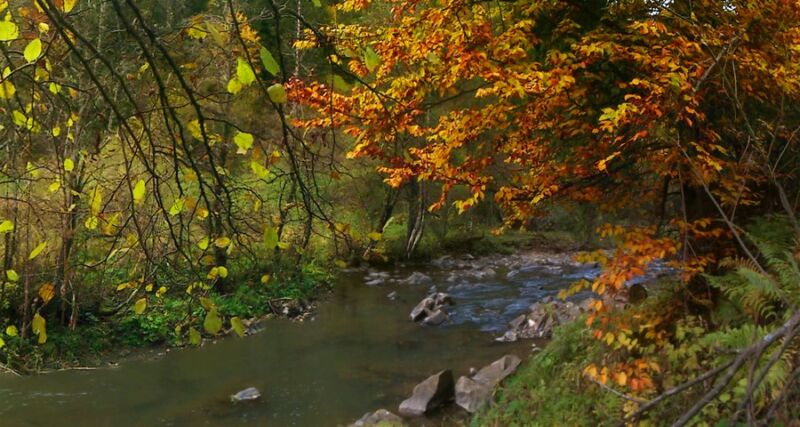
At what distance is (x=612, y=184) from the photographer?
711 centimetres

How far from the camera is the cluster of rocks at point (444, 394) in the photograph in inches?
346

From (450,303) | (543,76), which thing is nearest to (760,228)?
(543,76)

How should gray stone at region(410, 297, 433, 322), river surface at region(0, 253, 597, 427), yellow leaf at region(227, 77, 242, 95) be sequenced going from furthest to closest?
gray stone at region(410, 297, 433, 322) < river surface at region(0, 253, 597, 427) < yellow leaf at region(227, 77, 242, 95)

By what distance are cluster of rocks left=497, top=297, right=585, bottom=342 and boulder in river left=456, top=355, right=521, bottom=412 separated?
2.62 meters

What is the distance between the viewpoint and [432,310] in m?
14.7

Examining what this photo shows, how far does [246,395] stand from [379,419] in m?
2.29

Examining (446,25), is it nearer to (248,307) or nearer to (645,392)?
(645,392)

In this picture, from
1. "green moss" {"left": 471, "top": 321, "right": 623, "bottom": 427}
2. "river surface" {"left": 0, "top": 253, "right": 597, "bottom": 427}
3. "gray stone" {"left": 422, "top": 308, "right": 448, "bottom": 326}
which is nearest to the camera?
"green moss" {"left": 471, "top": 321, "right": 623, "bottom": 427}

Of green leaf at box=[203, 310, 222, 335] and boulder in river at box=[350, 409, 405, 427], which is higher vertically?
green leaf at box=[203, 310, 222, 335]

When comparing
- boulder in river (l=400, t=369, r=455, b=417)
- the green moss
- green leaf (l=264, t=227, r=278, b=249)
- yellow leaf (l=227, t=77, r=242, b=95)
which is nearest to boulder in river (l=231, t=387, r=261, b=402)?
boulder in river (l=400, t=369, r=455, b=417)

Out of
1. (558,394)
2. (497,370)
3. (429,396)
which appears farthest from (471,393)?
(558,394)

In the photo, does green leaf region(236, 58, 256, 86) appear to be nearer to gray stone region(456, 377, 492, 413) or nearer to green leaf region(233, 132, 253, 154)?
green leaf region(233, 132, 253, 154)

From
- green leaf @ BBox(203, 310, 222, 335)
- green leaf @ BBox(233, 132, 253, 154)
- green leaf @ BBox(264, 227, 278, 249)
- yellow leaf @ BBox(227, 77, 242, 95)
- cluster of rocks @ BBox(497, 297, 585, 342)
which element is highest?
yellow leaf @ BBox(227, 77, 242, 95)

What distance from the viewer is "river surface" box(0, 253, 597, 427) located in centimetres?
929
